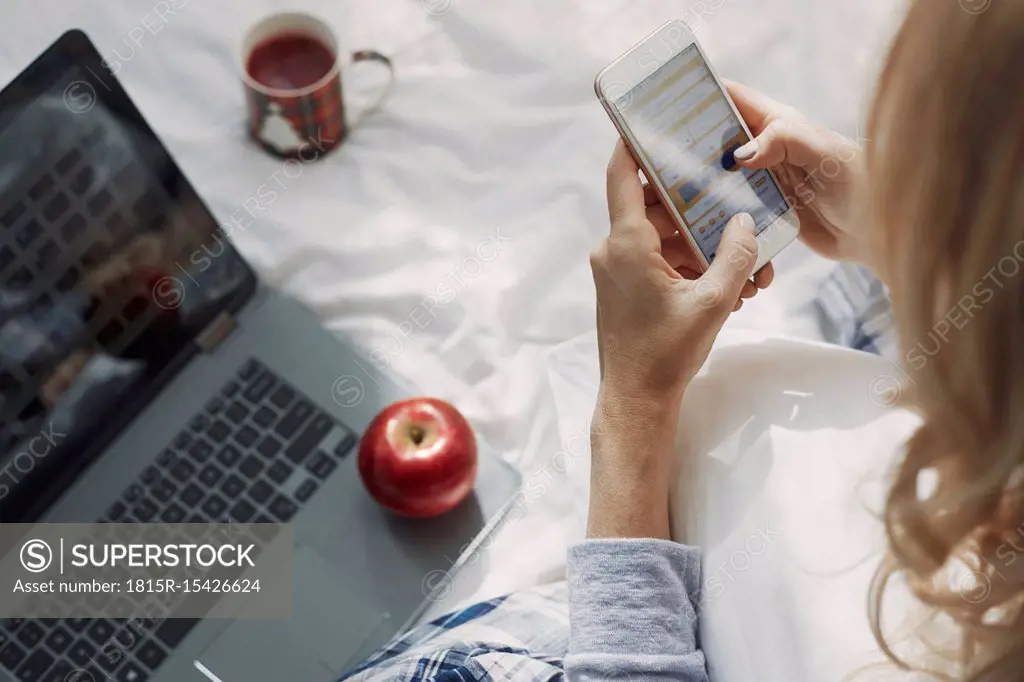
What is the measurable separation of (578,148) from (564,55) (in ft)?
0.26

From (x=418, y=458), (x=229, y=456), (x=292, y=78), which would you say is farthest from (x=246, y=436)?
(x=292, y=78)

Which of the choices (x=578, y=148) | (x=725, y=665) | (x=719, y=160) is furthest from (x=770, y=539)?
(x=578, y=148)

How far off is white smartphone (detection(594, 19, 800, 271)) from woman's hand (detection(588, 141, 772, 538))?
2cm

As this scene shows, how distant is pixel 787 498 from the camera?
1.79ft

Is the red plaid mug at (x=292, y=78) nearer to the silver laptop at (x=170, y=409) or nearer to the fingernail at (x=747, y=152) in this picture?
the silver laptop at (x=170, y=409)

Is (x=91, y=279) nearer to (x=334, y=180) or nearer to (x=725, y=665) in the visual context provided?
(x=334, y=180)

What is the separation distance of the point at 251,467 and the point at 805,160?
0.39 m

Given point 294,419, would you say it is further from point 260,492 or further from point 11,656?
point 11,656

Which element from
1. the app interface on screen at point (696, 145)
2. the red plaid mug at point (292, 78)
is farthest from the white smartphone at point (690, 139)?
the red plaid mug at point (292, 78)

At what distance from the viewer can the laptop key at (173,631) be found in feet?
2.09

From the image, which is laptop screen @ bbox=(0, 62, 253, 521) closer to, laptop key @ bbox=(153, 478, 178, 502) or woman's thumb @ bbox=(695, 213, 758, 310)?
laptop key @ bbox=(153, 478, 178, 502)

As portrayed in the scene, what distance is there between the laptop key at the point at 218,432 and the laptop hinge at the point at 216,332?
55 mm

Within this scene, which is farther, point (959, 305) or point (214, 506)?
point (214, 506)

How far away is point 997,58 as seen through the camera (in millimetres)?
355
